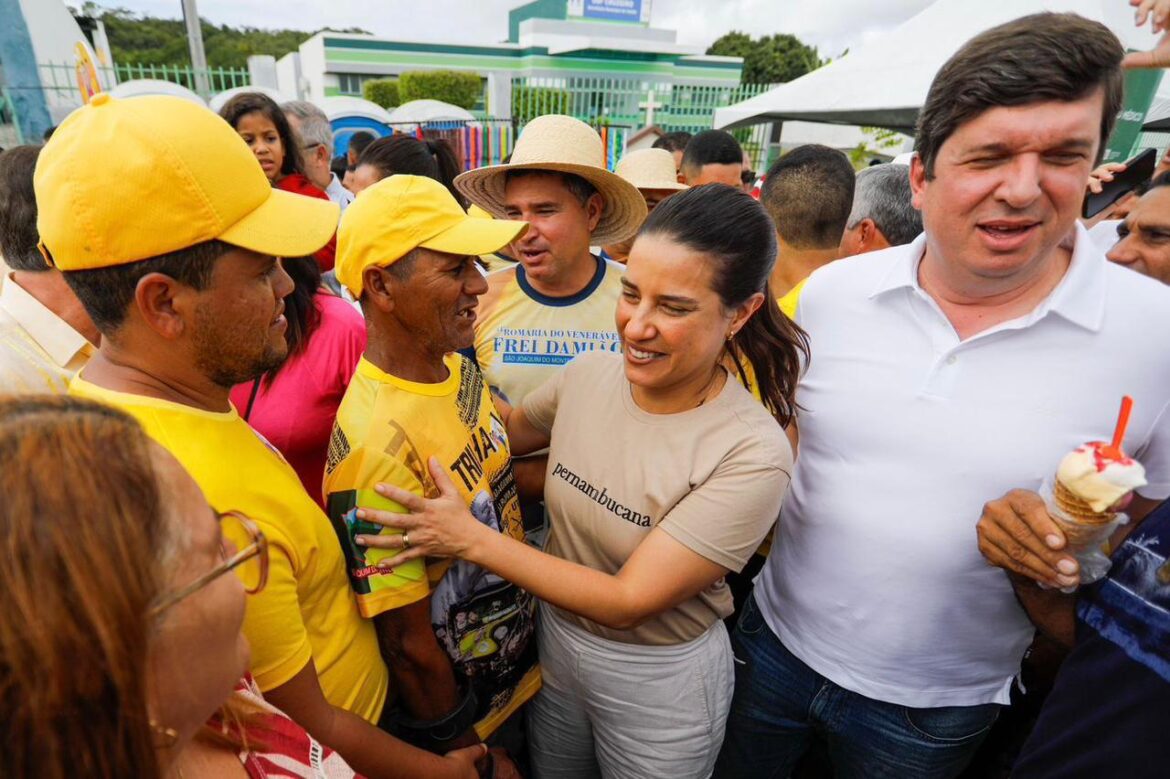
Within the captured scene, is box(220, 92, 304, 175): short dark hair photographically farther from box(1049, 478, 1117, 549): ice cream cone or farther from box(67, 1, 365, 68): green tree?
box(67, 1, 365, 68): green tree

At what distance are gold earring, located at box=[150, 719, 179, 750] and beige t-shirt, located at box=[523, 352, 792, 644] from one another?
3.52 ft

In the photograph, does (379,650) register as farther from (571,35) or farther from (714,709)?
(571,35)

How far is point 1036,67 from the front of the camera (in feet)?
4.57

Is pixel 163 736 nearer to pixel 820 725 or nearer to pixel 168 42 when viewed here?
pixel 820 725

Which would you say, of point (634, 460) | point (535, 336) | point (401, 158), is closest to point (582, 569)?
point (634, 460)

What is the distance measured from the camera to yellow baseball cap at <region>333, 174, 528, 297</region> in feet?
5.38

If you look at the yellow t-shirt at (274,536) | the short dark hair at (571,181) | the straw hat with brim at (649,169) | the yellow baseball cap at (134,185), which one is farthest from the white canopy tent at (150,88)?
the yellow t-shirt at (274,536)

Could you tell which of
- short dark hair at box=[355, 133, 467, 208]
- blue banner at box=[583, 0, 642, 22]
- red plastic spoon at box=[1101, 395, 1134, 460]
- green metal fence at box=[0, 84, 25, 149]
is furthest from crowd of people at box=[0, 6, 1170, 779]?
blue banner at box=[583, 0, 642, 22]

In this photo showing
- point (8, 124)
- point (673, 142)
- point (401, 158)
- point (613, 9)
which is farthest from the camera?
point (613, 9)

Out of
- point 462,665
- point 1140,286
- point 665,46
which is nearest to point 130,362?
point 462,665

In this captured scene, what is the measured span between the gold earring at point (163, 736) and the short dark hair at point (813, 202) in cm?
345

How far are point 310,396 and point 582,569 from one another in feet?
4.18

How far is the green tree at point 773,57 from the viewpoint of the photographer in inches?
1953

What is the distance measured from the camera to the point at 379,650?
65.3 inches
